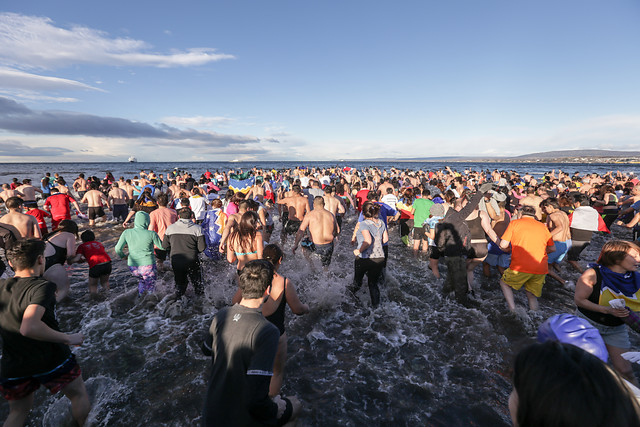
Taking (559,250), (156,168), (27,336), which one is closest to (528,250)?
(559,250)

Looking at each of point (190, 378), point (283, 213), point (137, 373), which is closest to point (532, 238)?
point (190, 378)

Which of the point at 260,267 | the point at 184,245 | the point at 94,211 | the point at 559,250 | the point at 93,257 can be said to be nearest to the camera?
the point at 260,267

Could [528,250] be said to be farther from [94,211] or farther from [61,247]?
[94,211]

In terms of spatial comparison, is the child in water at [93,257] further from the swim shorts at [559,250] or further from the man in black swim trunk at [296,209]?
the swim shorts at [559,250]

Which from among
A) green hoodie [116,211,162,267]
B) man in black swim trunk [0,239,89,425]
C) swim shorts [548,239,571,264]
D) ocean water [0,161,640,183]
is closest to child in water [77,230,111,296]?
green hoodie [116,211,162,267]

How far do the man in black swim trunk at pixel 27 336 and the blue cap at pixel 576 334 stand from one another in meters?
3.50

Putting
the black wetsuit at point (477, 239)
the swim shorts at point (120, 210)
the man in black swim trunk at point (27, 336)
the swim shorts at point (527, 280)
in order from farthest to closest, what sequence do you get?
the swim shorts at point (120, 210), the black wetsuit at point (477, 239), the swim shorts at point (527, 280), the man in black swim trunk at point (27, 336)

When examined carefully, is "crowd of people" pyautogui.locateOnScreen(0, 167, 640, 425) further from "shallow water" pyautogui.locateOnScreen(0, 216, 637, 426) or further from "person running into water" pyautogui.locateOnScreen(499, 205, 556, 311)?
"shallow water" pyautogui.locateOnScreen(0, 216, 637, 426)

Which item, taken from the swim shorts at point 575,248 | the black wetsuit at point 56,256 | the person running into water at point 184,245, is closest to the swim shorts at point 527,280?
the swim shorts at point 575,248

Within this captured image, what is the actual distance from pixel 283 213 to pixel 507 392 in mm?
7369

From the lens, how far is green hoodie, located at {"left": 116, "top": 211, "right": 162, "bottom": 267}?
5020 millimetres

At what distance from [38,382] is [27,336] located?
1.81 ft

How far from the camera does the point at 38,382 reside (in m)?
2.49

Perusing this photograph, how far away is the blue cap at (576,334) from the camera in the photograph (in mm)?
1478
